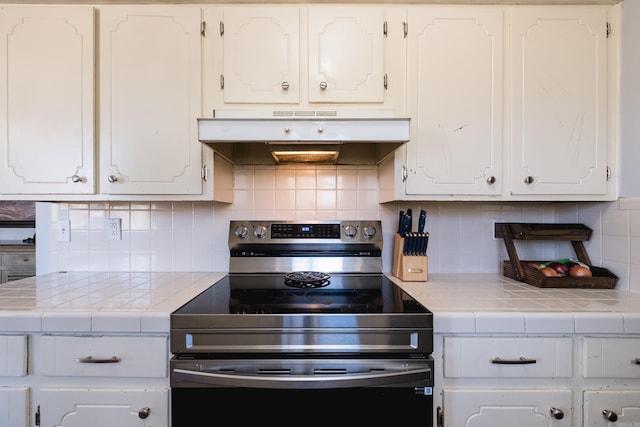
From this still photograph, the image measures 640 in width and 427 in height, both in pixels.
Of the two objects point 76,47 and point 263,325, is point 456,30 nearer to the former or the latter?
point 263,325

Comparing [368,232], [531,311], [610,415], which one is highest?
[368,232]

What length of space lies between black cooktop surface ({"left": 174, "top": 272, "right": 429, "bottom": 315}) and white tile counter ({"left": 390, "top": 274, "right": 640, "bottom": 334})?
10 cm

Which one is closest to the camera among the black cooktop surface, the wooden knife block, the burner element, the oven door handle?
the oven door handle

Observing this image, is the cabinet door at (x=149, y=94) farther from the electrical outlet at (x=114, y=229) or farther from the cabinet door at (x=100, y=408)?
the cabinet door at (x=100, y=408)

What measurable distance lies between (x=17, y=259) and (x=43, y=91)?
292 cm

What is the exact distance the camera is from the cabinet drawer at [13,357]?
40.3 inches

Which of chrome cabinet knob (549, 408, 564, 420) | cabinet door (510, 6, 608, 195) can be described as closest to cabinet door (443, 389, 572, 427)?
chrome cabinet knob (549, 408, 564, 420)

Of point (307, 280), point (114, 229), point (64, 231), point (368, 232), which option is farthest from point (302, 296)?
point (64, 231)

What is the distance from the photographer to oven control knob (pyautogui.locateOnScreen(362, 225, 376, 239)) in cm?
165

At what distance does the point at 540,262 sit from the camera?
5.35 feet

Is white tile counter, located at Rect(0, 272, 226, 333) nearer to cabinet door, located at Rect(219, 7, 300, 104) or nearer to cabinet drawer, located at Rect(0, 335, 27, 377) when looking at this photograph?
cabinet drawer, located at Rect(0, 335, 27, 377)

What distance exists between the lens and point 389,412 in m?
0.99

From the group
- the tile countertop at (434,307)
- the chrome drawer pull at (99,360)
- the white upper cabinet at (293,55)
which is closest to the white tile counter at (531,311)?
the tile countertop at (434,307)

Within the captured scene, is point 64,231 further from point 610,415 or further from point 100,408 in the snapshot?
point 610,415
